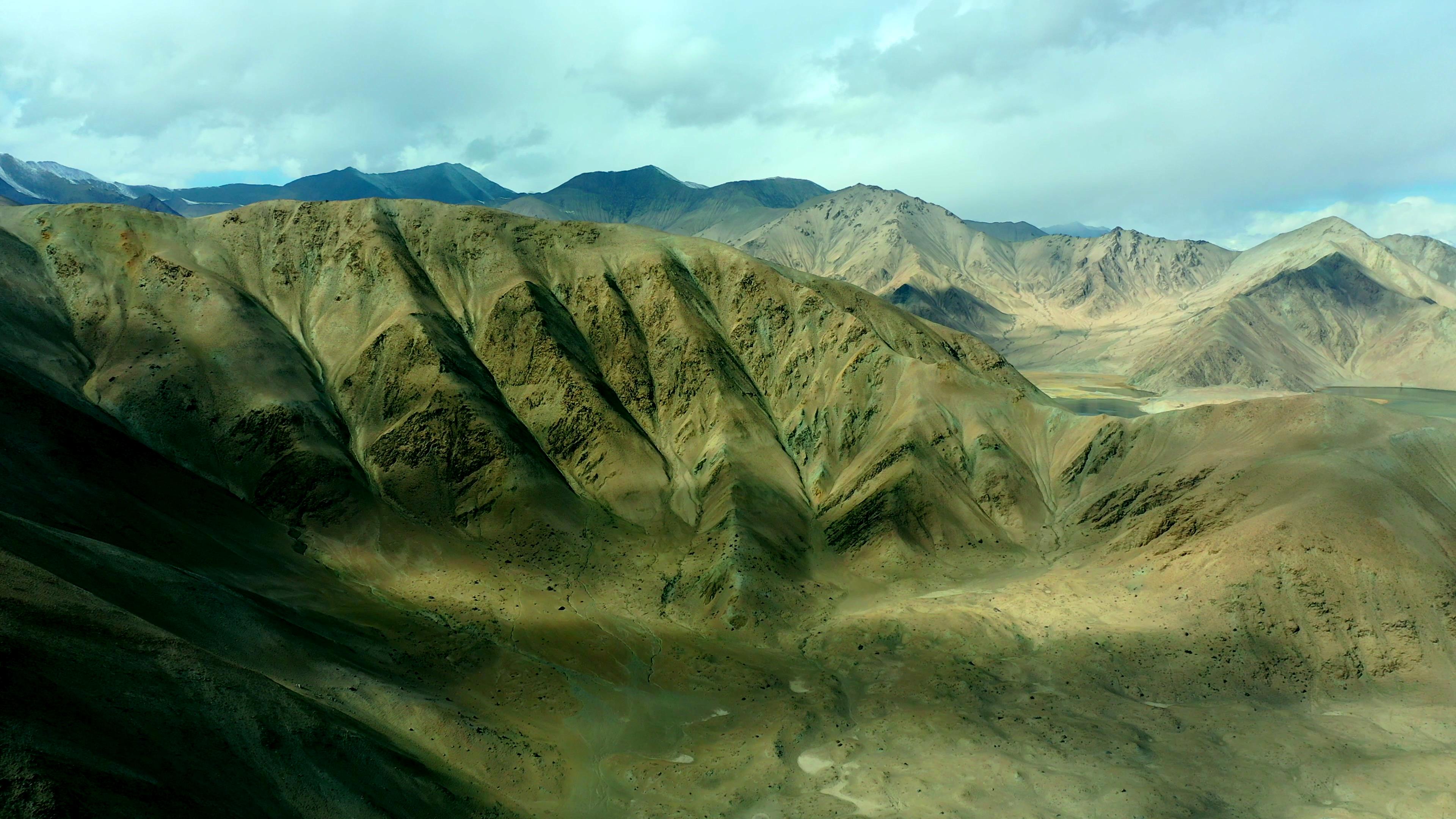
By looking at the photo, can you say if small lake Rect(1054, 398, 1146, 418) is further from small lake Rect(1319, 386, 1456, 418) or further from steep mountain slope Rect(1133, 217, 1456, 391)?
steep mountain slope Rect(1133, 217, 1456, 391)

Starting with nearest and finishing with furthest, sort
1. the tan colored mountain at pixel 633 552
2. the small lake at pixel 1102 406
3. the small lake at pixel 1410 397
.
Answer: the tan colored mountain at pixel 633 552, the small lake at pixel 1102 406, the small lake at pixel 1410 397

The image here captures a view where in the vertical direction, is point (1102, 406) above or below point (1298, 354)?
below

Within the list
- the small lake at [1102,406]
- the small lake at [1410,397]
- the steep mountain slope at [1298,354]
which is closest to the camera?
the small lake at [1102,406]

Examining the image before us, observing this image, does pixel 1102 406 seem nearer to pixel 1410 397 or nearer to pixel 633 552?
pixel 1410 397

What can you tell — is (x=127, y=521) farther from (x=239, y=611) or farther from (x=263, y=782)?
(x=263, y=782)

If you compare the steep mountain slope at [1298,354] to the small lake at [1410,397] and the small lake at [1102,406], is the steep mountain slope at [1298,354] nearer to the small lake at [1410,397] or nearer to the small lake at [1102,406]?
the small lake at [1410,397]

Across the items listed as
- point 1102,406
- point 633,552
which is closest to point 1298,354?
point 1102,406

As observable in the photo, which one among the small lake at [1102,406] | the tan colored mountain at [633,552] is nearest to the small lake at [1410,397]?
the small lake at [1102,406]
